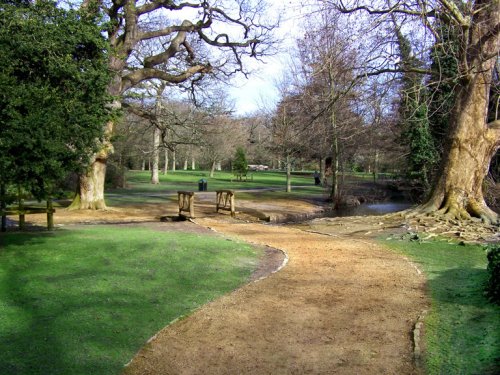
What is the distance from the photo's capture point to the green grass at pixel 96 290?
5.37m

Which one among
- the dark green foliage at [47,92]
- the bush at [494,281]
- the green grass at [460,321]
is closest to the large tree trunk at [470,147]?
the green grass at [460,321]

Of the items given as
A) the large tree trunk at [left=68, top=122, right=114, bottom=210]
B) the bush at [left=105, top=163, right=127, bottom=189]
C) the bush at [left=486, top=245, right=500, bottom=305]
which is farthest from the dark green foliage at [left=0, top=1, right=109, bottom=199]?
the bush at [left=105, top=163, right=127, bottom=189]

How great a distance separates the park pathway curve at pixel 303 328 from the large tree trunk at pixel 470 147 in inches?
286

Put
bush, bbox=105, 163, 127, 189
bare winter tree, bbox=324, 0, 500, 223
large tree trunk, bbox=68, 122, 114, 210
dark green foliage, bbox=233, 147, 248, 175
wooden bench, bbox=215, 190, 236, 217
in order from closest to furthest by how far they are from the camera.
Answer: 1. bare winter tree, bbox=324, 0, 500, 223
2. large tree trunk, bbox=68, 122, 114, 210
3. wooden bench, bbox=215, 190, 236, 217
4. bush, bbox=105, 163, 127, 189
5. dark green foliage, bbox=233, 147, 248, 175

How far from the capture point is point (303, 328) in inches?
250

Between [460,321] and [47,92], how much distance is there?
755cm

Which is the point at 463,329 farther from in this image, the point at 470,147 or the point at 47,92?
the point at 470,147

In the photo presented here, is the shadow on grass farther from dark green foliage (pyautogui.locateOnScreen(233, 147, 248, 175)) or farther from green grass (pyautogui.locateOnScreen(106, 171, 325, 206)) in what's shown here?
dark green foliage (pyautogui.locateOnScreen(233, 147, 248, 175))

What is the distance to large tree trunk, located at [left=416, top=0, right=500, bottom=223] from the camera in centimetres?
1585

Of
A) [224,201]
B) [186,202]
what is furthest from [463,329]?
[224,201]

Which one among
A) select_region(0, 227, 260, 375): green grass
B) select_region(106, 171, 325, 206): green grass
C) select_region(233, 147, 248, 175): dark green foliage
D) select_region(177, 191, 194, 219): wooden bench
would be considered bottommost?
select_region(106, 171, 325, 206): green grass

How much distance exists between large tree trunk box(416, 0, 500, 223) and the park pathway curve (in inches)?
286

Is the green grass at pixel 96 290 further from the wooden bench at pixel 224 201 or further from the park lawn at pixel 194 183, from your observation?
the park lawn at pixel 194 183

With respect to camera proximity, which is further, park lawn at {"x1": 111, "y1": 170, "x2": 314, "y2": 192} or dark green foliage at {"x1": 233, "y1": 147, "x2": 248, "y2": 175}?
dark green foliage at {"x1": 233, "y1": 147, "x2": 248, "y2": 175}
